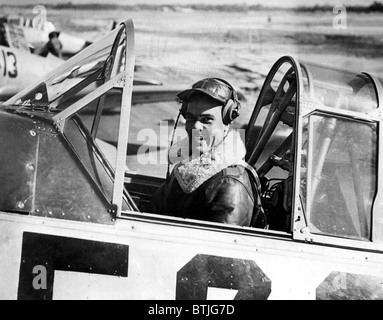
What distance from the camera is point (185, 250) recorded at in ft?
10.6

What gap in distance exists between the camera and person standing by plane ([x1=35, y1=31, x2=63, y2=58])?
8.34 m

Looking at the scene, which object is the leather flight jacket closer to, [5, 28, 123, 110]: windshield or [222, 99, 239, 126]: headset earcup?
[222, 99, 239, 126]: headset earcup

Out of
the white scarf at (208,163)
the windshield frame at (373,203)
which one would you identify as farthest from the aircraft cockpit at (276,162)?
the white scarf at (208,163)

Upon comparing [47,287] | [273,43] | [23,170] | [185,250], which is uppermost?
[273,43]

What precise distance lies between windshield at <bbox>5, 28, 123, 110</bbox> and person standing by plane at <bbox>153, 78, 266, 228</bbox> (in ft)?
2.18

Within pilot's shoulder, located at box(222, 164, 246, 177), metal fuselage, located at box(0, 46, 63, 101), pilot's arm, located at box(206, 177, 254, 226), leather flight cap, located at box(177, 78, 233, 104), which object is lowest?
pilot's arm, located at box(206, 177, 254, 226)

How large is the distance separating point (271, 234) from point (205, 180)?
0.59 meters

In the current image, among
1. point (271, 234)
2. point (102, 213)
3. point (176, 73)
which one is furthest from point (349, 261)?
point (176, 73)

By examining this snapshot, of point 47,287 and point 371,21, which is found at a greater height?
point 371,21

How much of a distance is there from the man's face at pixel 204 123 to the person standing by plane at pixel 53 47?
4.73 m

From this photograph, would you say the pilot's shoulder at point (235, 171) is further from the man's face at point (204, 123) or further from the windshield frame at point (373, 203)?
the windshield frame at point (373, 203)

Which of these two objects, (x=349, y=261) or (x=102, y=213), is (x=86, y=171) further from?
(x=349, y=261)

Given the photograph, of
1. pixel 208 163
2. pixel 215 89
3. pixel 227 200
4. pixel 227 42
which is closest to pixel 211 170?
pixel 208 163

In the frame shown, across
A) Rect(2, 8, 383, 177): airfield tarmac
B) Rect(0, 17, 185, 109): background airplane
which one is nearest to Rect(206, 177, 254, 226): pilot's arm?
Rect(0, 17, 185, 109): background airplane
